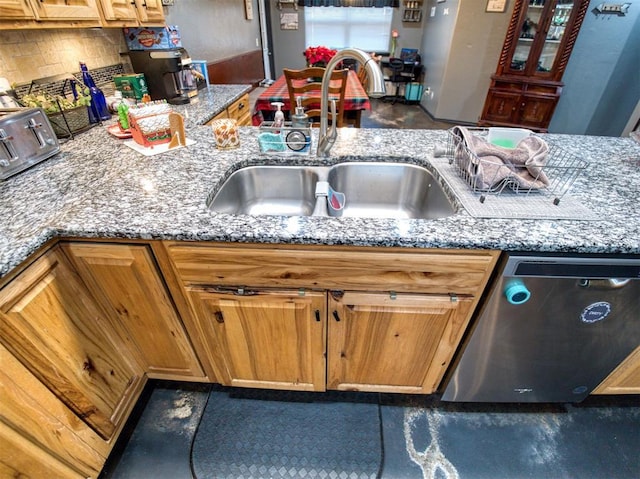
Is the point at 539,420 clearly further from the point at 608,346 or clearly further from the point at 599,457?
the point at 608,346

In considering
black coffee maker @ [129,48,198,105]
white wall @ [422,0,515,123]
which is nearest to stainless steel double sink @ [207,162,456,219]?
black coffee maker @ [129,48,198,105]

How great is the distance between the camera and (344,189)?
1320 mm

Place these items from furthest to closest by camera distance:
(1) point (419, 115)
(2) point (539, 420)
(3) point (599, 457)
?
(1) point (419, 115)
(2) point (539, 420)
(3) point (599, 457)

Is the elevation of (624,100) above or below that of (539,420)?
above

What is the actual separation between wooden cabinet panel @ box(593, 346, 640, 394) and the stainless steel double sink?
0.90m

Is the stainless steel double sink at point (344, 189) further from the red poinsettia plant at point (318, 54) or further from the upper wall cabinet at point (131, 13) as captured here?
the red poinsettia plant at point (318, 54)

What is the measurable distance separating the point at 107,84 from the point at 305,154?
1.71 metres

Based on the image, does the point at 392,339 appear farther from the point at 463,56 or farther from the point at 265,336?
the point at 463,56

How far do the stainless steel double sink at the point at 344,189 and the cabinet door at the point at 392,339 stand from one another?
42 cm

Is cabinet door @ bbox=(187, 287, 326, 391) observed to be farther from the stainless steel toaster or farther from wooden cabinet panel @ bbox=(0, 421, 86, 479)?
the stainless steel toaster

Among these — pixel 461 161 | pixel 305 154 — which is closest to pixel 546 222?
pixel 461 161

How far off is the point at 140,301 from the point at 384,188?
1.03 meters

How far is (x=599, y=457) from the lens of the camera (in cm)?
121

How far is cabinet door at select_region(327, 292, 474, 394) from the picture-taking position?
955 mm
